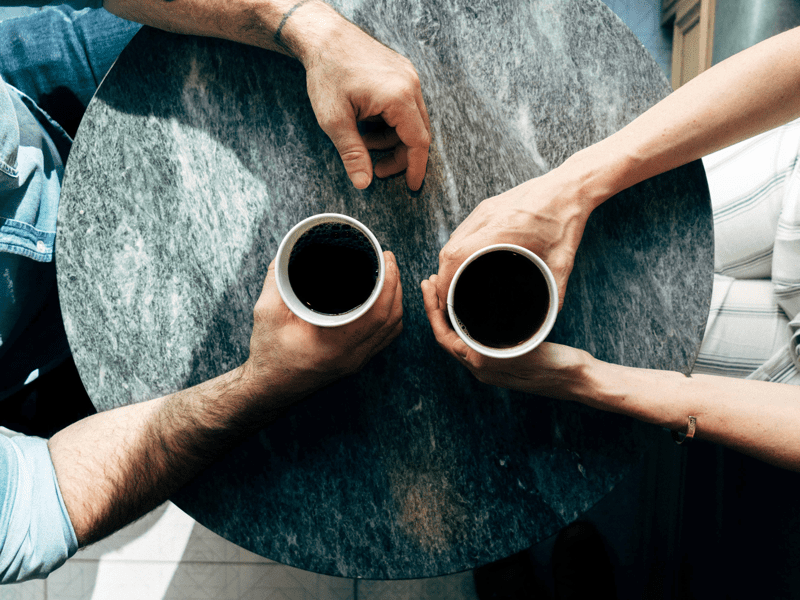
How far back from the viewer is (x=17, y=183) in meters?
0.90

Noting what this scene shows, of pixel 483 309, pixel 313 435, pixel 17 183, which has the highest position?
pixel 17 183

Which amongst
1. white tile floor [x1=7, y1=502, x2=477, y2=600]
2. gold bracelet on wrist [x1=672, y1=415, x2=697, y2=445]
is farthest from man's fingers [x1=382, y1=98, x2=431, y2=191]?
white tile floor [x1=7, y1=502, x2=477, y2=600]

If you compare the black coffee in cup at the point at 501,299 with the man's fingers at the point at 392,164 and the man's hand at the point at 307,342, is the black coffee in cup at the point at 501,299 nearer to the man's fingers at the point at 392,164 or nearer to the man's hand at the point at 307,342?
the man's hand at the point at 307,342

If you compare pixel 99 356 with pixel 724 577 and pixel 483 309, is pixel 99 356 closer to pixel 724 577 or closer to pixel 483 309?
pixel 483 309

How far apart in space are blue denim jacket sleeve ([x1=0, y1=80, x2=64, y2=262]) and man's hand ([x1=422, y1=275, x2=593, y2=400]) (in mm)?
801

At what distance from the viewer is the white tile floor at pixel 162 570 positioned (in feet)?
5.06

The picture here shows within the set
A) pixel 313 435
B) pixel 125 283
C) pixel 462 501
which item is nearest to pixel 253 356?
pixel 313 435

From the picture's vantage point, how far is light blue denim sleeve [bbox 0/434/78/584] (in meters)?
0.72

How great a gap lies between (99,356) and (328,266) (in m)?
0.46

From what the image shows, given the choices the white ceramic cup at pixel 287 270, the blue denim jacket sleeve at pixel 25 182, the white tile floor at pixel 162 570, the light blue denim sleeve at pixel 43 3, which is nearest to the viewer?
the white ceramic cup at pixel 287 270

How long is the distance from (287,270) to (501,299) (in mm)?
308

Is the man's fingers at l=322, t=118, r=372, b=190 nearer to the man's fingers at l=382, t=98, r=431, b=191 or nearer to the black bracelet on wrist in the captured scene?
the man's fingers at l=382, t=98, r=431, b=191

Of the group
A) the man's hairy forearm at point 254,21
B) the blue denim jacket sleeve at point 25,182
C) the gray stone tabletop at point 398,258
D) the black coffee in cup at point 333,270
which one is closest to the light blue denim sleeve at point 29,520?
the gray stone tabletop at point 398,258

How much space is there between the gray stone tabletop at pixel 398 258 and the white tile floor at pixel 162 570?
93 centimetres
